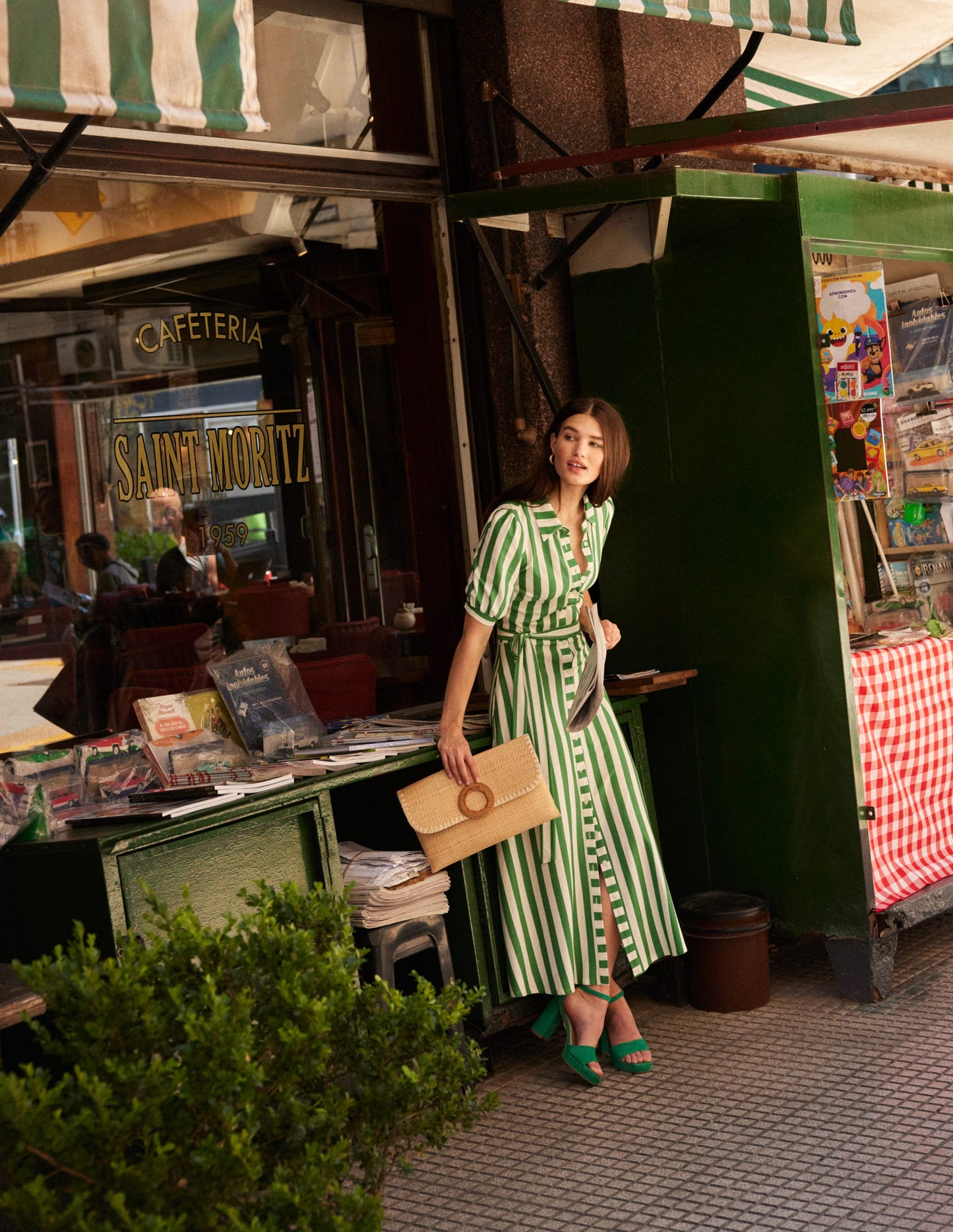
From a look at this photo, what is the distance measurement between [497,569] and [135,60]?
1780mm

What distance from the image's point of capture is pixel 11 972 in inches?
117

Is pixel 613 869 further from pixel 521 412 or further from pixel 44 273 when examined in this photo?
pixel 44 273

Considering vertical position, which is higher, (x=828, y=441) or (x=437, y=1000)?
(x=828, y=441)

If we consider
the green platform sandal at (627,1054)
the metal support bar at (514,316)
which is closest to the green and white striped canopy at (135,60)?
the metal support bar at (514,316)

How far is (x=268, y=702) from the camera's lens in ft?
14.9

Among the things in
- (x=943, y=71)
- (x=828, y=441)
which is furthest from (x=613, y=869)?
(x=943, y=71)

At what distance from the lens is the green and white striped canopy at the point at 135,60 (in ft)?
9.73

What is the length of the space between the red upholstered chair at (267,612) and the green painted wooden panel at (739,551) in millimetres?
1163

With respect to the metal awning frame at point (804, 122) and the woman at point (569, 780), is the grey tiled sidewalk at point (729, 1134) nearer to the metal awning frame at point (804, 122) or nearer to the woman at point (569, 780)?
the woman at point (569, 780)

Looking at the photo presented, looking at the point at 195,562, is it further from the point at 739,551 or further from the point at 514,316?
the point at 739,551

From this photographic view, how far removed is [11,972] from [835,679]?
2939mm

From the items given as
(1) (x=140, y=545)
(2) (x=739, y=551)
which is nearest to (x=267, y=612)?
(1) (x=140, y=545)

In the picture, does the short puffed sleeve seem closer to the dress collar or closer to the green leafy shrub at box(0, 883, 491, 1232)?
the dress collar

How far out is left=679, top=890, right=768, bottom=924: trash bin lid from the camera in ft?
15.6
